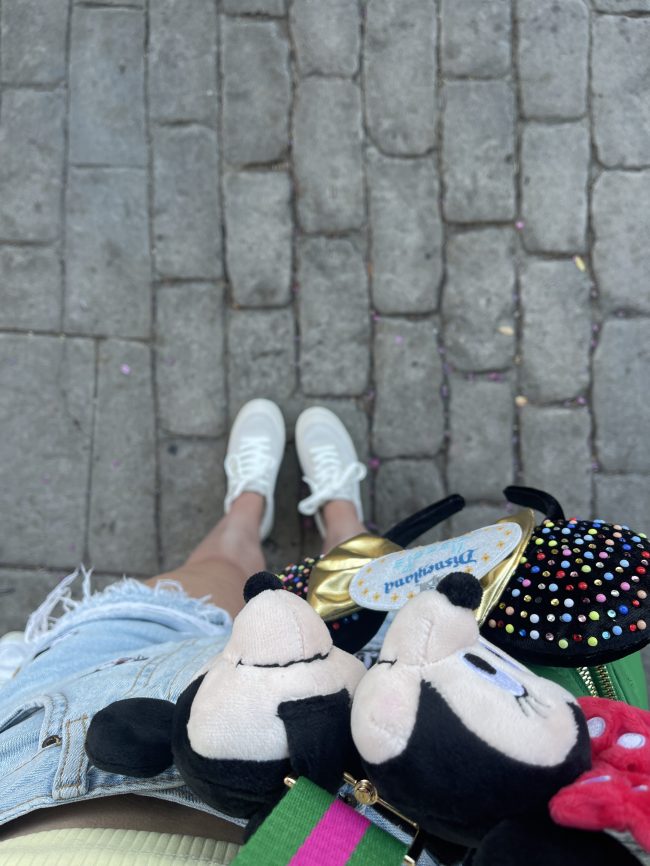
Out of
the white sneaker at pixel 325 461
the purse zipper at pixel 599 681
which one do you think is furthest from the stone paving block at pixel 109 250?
the purse zipper at pixel 599 681

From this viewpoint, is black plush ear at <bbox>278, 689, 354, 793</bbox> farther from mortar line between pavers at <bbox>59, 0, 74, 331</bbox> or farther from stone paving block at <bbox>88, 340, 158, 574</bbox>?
mortar line between pavers at <bbox>59, 0, 74, 331</bbox>

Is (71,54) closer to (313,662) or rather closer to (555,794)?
(313,662)

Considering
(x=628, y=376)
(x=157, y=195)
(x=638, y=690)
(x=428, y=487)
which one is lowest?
(x=638, y=690)

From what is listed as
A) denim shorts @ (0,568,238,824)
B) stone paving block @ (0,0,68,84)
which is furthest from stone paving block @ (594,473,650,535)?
stone paving block @ (0,0,68,84)

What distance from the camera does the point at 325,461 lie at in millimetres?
2051

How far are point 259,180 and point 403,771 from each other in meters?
1.85

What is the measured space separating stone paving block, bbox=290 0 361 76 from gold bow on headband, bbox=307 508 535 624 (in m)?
1.52

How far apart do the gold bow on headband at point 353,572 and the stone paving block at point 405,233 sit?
1.00 meters

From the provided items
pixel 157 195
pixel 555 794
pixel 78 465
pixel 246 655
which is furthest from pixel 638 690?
pixel 157 195

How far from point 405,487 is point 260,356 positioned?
0.60 meters

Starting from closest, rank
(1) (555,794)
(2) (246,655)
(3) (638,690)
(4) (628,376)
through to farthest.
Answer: (1) (555,794)
(2) (246,655)
(3) (638,690)
(4) (628,376)

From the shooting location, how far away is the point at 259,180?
2.13 metres

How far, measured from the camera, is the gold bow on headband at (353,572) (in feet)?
3.46

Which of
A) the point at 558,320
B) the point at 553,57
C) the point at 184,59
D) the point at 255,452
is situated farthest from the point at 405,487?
the point at 184,59
